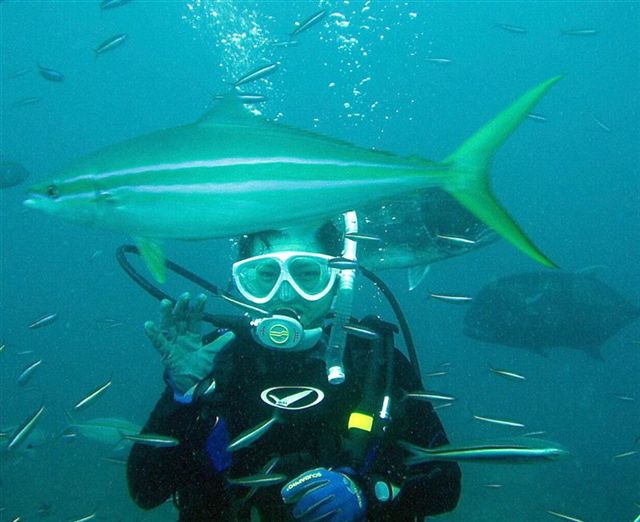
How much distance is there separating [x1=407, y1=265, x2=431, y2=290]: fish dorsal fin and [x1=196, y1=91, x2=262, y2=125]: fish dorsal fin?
234 inches

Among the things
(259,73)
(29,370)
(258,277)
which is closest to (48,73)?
(259,73)

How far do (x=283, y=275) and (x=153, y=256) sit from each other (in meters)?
1.32

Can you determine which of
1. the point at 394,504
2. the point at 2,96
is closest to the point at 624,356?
the point at 394,504

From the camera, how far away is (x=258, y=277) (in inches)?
118

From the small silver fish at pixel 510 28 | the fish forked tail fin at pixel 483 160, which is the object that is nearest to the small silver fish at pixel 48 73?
the fish forked tail fin at pixel 483 160

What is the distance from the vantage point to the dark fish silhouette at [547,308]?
867 cm

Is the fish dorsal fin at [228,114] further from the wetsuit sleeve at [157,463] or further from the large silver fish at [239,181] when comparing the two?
the wetsuit sleeve at [157,463]

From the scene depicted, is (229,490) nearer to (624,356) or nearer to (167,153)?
(167,153)

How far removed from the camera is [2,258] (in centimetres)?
6050

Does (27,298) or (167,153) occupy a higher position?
(167,153)

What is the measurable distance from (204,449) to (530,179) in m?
80.0

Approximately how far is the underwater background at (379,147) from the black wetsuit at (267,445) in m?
4.68

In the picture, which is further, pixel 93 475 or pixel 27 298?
pixel 27 298

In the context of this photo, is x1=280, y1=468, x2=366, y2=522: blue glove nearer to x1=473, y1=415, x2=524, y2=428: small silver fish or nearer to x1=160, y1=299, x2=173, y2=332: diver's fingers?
x1=160, y1=299, x2=173, y2=332: diver's fingers
